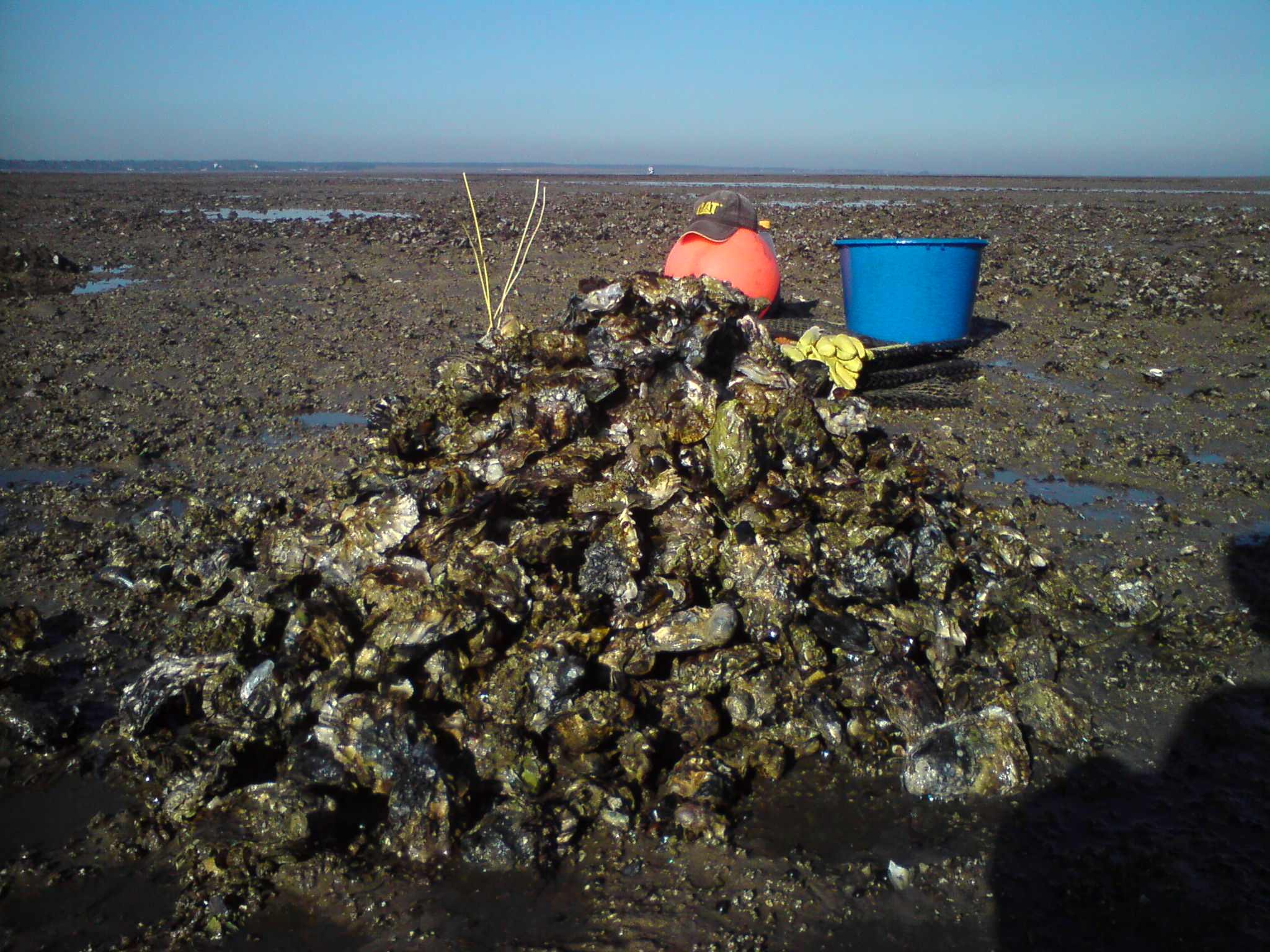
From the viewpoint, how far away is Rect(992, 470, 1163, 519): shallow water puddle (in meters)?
4.82

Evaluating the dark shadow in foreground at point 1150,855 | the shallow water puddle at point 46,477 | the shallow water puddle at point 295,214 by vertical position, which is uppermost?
the shallow water puddle at point 295,214

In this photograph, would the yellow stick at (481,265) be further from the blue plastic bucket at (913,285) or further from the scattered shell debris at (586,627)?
the blue plastic bucket at (913,285)

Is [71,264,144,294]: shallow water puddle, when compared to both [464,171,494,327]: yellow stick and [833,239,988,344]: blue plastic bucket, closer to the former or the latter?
[464,171,494,327]: yellow stick

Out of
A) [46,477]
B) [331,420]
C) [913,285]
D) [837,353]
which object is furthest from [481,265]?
[913,285]

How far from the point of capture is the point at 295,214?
23.7 m

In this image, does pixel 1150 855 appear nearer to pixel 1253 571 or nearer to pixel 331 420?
pixel 1253 571

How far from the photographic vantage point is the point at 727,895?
237cm

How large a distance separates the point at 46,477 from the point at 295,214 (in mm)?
20847

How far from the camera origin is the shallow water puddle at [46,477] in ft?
17.2

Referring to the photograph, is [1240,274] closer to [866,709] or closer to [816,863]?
[866,709]

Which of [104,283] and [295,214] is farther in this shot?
[295,214]

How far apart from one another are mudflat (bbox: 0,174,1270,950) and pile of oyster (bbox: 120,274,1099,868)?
0.51 feet

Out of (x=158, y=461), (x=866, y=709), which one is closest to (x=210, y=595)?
(x=158, y=461)

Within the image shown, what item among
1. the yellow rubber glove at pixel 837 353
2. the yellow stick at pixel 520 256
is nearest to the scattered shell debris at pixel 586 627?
the yellow stick at pixel 520 256
